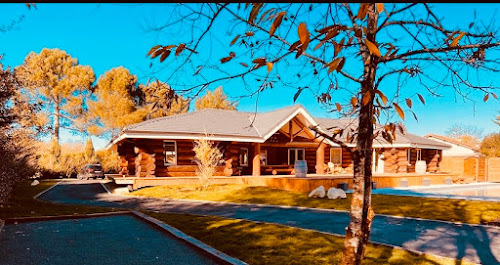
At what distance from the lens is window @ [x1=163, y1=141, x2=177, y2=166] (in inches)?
910

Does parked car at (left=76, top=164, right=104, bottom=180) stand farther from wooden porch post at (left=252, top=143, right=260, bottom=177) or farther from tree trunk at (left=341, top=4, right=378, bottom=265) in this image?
tree trunk at (left=341, top=4, right=378, bottom=265)

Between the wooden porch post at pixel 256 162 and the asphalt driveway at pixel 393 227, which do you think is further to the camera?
the wooden porch post at pixel 256 162

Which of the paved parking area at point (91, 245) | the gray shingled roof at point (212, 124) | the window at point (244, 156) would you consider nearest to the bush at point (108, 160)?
the gray shingled roof at point (212, 124)

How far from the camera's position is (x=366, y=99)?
198cm

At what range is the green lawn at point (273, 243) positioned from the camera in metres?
6.28

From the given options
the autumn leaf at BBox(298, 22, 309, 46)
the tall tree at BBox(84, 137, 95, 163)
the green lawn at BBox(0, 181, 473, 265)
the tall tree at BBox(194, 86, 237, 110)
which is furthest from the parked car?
the autumn leaf at BBox(298, 22, 309, 46)

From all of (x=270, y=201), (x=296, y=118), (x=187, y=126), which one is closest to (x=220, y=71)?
(x=270, y=201)

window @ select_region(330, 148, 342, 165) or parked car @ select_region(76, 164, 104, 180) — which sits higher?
window @ select_region(330, 148, 342, 165)

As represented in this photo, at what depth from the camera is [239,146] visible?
24.8 m

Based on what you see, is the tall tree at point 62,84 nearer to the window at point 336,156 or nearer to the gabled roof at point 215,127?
the gabled roof at point 215,127

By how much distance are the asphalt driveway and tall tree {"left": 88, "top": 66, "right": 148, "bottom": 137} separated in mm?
26491

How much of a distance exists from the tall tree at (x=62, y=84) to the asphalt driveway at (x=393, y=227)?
32.1m

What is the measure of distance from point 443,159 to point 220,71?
121 feet

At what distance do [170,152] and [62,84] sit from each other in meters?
26.1
